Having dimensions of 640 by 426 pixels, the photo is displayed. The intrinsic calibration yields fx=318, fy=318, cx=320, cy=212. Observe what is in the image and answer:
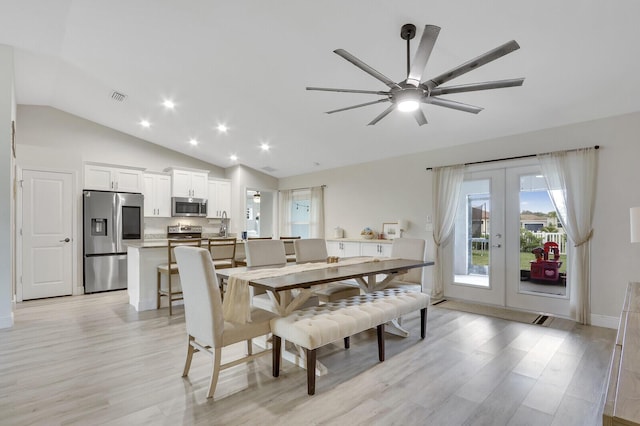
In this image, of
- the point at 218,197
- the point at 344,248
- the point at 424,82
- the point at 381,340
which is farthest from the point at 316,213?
the point at 424,82

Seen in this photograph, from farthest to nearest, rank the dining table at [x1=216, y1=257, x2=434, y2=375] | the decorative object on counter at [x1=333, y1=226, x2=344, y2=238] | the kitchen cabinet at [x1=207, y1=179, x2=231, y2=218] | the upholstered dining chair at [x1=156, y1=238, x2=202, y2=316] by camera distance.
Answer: the kitchen cabinet at [x1=207, y1=179, x2=231, y2=218], the decorative object on counter at [x1=333, y1=226, x2=344, y2=238], the upholstered dining chair at [x1=156, y1=238, x2=202, y2=316], the dining table at [x1=216, y1=257, x2=434, y2=375]

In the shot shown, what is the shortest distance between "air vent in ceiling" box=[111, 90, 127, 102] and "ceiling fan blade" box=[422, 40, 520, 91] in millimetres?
4621

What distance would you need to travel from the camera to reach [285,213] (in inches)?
306

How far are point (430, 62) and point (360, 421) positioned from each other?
3033 mm

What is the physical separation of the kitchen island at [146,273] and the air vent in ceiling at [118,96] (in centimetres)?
231

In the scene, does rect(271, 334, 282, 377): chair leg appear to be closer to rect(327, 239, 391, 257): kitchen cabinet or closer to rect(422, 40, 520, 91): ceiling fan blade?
rect(422, 40, 520, 91): ceiling fan blade

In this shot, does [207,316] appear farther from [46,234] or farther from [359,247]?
[46,234]

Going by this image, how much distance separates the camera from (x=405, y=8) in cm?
246

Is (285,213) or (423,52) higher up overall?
(423,52)

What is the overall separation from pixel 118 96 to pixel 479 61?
507 cm

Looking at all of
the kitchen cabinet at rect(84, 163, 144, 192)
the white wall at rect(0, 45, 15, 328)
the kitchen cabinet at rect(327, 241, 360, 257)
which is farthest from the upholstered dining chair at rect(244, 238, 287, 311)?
the kitchen cabinet at rect(84, 163, 144, 192)

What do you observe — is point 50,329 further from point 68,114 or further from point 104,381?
point 68,114

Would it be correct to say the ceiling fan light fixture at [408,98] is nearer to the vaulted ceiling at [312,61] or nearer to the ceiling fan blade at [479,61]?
the ceiling fan blade at [479,61]

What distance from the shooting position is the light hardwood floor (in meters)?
1.99
